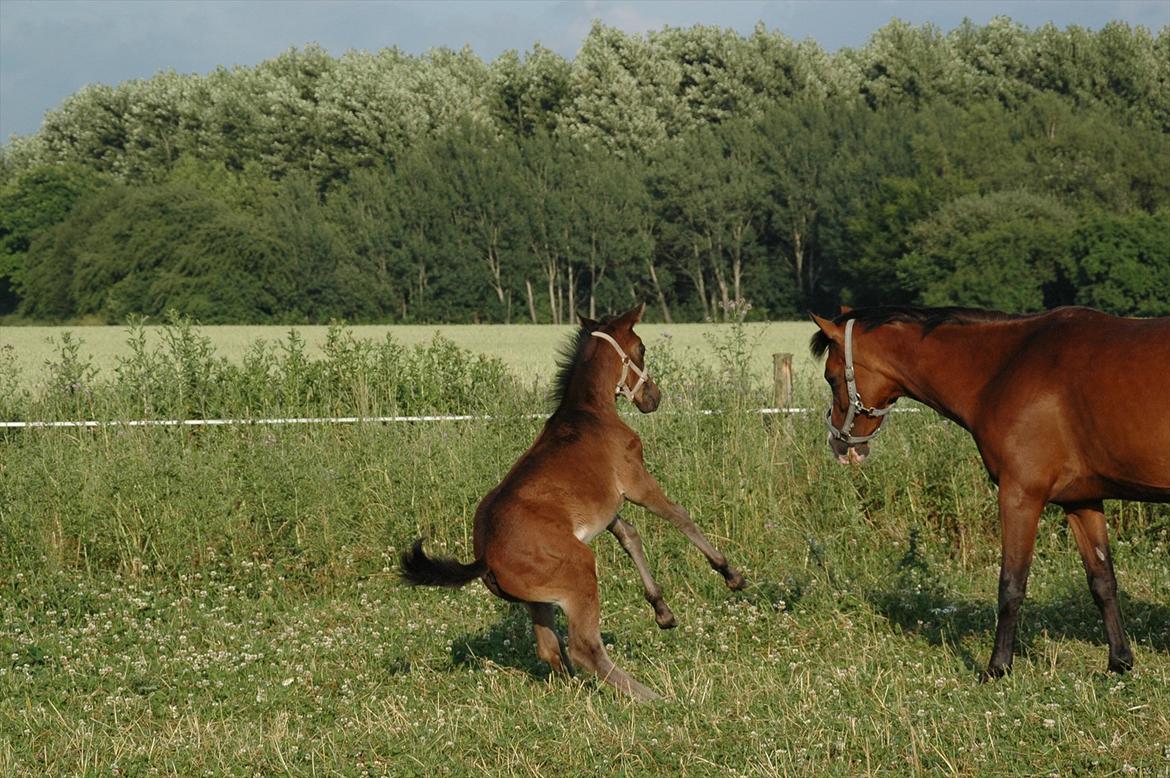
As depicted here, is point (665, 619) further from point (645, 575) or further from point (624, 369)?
point (624, 369)

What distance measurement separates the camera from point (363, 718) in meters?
6.12

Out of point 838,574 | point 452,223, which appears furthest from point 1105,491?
point 452,223

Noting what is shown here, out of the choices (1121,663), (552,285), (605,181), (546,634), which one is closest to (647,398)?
(546,634)

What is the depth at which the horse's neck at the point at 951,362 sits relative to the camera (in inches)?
271

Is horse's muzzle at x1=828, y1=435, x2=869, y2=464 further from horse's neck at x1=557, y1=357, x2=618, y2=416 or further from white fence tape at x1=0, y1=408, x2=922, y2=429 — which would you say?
white fence tape at x1=0, y1=408, x2=922, y2=429

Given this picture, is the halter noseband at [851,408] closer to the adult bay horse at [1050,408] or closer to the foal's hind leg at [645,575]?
the adult bay horse at [1050,408]

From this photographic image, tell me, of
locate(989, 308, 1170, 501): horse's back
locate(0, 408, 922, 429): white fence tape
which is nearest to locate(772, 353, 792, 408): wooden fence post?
locate(0, 408, 922, 429): white fence tape

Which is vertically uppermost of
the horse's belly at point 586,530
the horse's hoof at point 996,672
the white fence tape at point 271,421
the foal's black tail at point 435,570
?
the white fence tape at point 271,421

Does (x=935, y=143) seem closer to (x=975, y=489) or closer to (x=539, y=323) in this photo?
(x=539, y=323)

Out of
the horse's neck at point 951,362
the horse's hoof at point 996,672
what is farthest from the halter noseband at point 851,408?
the horse's hoof at point 996,672

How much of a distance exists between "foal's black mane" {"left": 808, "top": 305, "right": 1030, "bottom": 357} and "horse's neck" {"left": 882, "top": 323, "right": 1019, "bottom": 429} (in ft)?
0.16

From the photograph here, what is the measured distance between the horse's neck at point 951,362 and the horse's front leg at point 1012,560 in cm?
59

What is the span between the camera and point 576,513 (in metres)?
6.34

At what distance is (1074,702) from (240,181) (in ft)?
214
